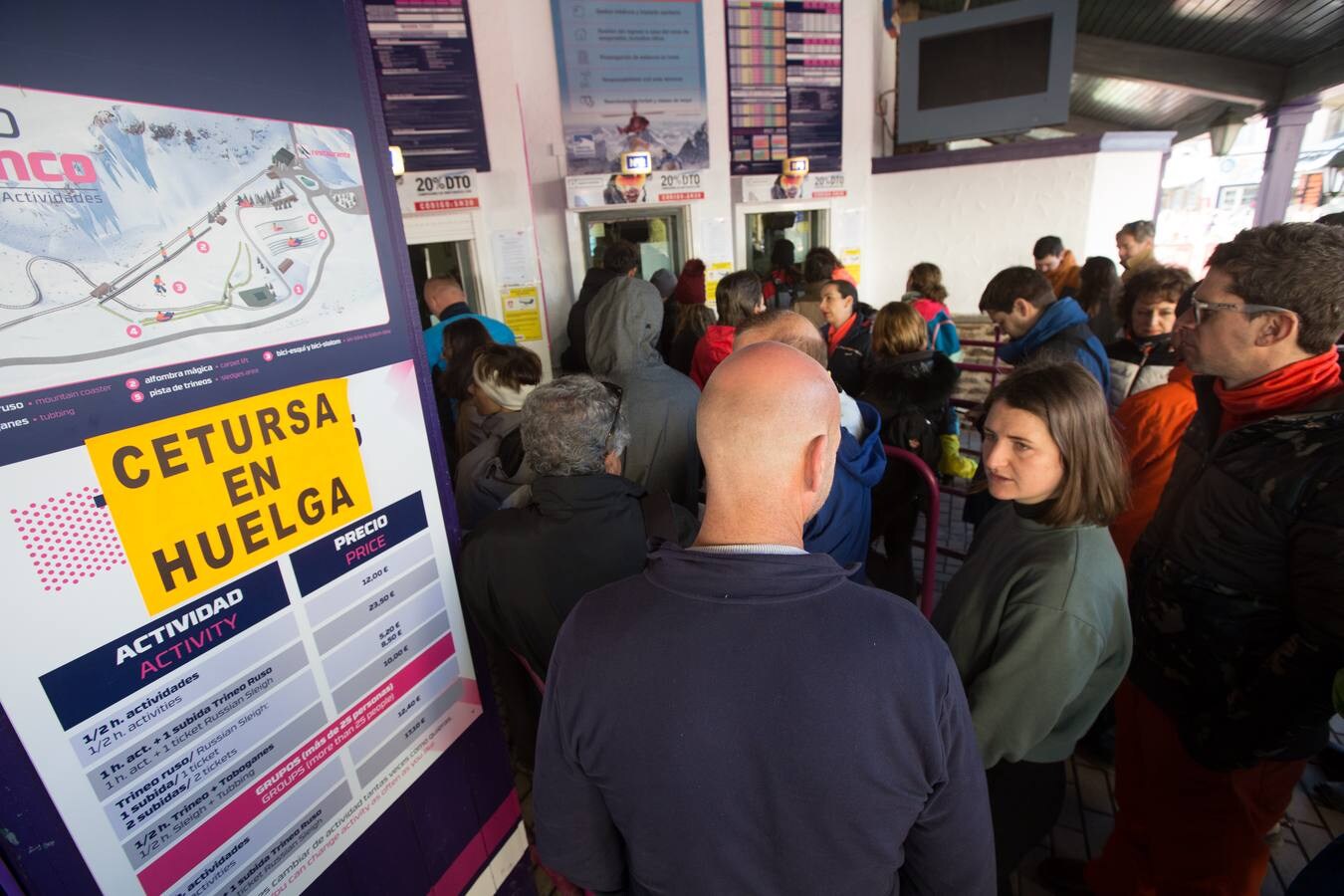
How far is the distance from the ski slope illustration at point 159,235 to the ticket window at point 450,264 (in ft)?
14.5

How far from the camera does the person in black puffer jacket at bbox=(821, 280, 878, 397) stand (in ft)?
11.3

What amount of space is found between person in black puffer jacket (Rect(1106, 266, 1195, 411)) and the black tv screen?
5.20 m

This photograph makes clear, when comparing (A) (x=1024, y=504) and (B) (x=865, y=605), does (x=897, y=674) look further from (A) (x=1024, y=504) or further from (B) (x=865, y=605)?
(A) (x=1024, y=504)

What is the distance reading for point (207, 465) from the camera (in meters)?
1.12

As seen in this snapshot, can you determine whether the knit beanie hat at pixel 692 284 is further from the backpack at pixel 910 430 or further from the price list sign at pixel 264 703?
the price list sign at pixel 264 703

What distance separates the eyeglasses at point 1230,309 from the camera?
1.59 metres

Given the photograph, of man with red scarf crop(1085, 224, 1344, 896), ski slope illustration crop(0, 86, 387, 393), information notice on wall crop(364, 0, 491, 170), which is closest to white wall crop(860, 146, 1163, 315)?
information notice on wall crop(364, 0, 491, 170)

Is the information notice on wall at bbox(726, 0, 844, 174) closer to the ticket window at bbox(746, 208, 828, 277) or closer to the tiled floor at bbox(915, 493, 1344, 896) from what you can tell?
the ticket window at bbox(746, 208, 828, 277)

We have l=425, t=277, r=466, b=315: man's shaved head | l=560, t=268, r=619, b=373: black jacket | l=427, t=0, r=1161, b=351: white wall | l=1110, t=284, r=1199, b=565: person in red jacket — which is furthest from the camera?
l=427, t=0, r=1161, b=351: white wall

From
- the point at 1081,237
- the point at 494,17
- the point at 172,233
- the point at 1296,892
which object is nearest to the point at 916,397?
the point at 1296,892

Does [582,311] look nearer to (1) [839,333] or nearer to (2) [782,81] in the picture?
(1) [839,333]

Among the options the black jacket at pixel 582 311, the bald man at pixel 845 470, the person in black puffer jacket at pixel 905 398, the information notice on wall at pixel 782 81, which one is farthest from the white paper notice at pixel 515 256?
the bald man at pixel 845 470

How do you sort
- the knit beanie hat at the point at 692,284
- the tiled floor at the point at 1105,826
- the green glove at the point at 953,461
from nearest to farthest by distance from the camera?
the tiled floor at the point at 1105,826
the green glove at the point at 953,461
the knit beanie hat at the point at 692,284

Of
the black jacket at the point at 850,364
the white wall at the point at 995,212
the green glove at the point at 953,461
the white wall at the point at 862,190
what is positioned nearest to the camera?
the green glove at the point at 953,461
